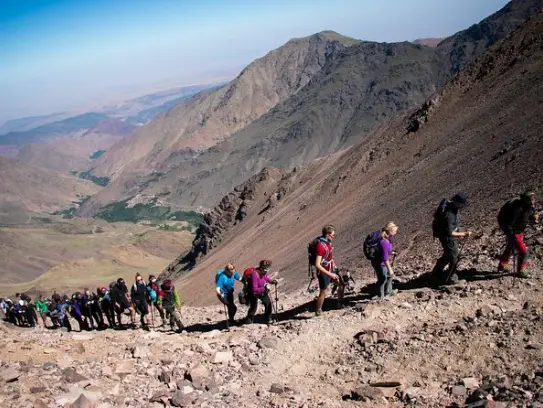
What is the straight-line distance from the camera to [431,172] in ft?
79.4

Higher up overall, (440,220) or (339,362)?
(440,220)

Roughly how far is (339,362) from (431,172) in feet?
60.8

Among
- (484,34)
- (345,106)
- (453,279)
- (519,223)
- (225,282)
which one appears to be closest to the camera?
(519,223)

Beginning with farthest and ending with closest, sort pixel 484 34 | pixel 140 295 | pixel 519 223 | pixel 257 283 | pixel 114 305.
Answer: pixel 484 34 → pixel 114 305 → pixel 140 295 → pixel 257 283 → pixel 519 223

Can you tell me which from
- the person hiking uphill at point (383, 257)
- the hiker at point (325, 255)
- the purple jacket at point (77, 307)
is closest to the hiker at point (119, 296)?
the purple jacket at point (77, 307)

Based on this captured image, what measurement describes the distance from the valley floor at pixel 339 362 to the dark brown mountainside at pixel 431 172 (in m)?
4.74

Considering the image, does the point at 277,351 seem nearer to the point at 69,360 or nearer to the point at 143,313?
the point at 69,360

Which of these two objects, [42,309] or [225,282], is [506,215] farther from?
[42,309]

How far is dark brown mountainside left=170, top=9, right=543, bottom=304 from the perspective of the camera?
665 inches

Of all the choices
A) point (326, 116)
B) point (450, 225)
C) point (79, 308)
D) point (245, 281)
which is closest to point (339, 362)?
point (245, 281)

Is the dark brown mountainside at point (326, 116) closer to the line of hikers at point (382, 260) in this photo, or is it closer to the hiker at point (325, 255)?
the line of hikers at point (382, 260)

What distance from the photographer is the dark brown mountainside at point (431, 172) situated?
16891 mm

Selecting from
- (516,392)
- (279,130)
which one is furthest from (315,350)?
(279,130)

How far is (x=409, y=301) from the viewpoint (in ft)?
30.1
